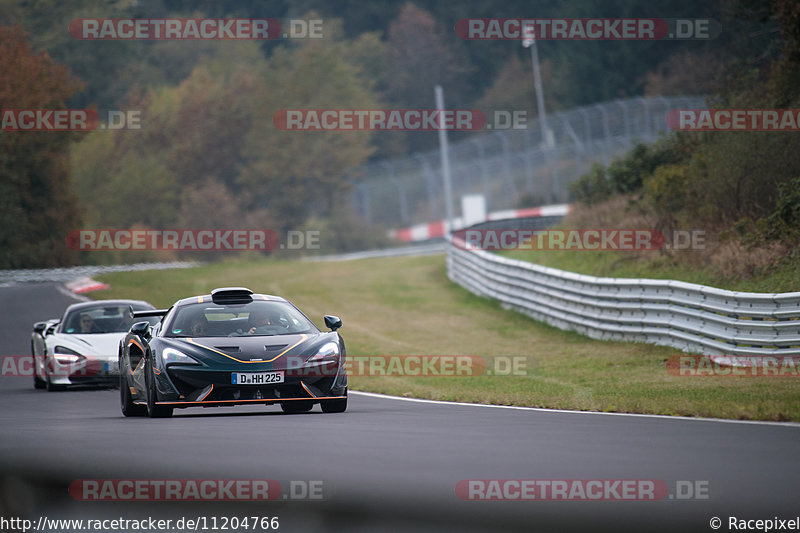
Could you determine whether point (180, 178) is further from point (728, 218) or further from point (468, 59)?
point (728, 218)

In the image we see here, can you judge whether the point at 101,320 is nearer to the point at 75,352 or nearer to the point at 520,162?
the point at 75,352

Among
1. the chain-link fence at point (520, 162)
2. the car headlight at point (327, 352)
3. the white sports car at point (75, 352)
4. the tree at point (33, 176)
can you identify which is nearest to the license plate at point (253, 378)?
the car headlight at point (327, 352)

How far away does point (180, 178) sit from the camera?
259 ft

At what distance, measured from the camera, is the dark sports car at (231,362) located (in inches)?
470

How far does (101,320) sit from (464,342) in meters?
7.19

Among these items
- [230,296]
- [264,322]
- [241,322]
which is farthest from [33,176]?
[264,322]

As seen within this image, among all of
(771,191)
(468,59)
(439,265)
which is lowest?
(439,265)

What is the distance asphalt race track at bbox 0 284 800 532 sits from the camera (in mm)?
6441

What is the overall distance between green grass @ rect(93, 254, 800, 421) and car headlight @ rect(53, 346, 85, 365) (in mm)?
3999

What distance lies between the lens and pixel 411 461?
8.23 metres

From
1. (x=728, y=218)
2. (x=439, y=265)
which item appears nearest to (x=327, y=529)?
(x=728, y=218)

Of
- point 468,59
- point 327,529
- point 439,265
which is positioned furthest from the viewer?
point 468,59

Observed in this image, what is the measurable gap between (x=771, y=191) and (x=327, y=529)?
18.5 m

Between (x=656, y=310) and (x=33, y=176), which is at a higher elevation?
(x=33, y=176)
